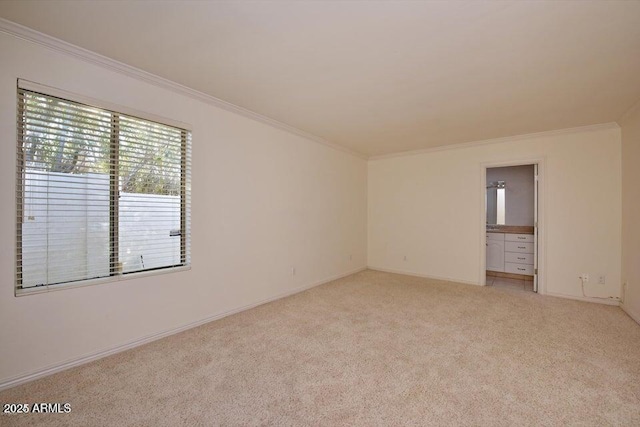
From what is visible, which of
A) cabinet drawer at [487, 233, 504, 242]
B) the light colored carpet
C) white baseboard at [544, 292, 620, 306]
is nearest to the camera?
the light colored carpet

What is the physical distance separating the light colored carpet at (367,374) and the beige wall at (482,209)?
3.14 ft

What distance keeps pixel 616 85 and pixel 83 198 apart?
507cm

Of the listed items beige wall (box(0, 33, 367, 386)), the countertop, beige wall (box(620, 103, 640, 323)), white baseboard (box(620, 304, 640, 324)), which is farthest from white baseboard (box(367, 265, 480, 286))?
beige wall (box(620, 103, 640, 323))

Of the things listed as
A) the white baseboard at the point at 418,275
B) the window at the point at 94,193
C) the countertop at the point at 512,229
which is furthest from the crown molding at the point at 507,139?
the window at the point at 94,193

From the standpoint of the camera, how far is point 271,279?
387cm

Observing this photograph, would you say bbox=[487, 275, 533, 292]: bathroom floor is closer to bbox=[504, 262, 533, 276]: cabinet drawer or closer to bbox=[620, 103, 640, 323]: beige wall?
bbox=[504, 262, 533, 276]: cabinet drawer

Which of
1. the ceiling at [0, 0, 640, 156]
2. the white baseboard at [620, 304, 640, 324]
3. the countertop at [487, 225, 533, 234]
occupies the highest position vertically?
the ceiling at [0, 0, 640, 156]

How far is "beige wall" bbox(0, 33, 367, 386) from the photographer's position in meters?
1.95

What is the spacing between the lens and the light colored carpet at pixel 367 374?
5.50 feet

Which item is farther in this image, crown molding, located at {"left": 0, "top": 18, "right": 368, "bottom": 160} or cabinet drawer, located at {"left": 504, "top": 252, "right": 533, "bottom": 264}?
cabinet drawer, located at {"left": 504, "top": 252, "right": 533, "bottom": 264}

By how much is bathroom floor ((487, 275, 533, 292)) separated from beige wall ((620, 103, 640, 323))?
4.05 ft

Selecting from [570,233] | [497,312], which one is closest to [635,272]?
[570,233]

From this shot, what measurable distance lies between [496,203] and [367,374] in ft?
17.2

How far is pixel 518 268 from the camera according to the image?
17.3 feet
